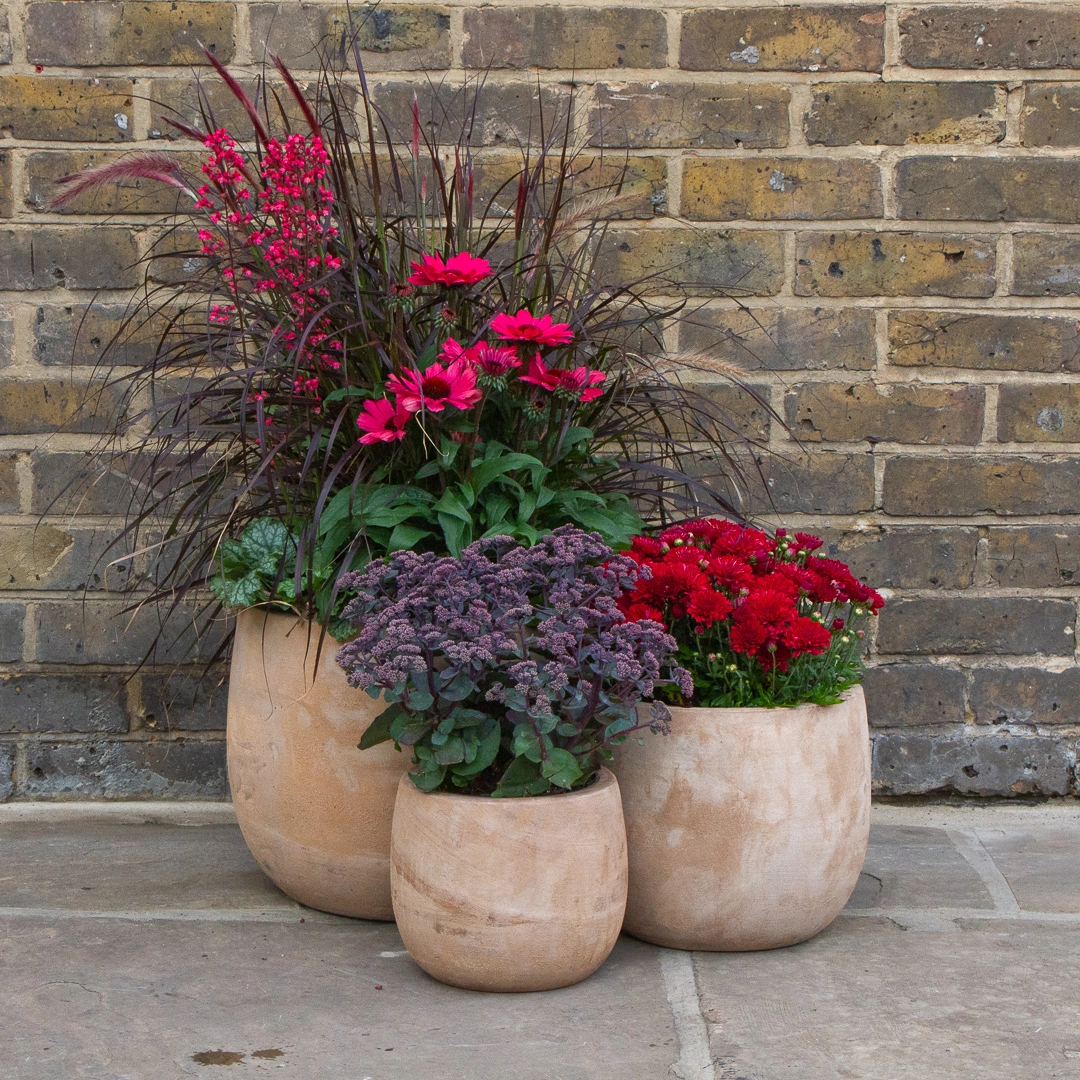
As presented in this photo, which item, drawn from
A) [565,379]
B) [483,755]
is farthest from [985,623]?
[483,755]

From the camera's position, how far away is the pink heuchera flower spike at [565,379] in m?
1.74

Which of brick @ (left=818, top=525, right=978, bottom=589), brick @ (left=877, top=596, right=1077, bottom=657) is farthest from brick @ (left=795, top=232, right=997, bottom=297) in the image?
brick @ (left=877, top=596, right=1077, bottom=657)

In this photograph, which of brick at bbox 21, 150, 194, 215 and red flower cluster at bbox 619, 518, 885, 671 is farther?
brick at bbox 21, 150, 194, 215

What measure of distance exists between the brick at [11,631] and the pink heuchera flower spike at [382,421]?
1101 millimetres

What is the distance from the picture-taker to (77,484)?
94.0 inches

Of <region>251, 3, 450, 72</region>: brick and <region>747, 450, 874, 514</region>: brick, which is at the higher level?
<region>251, 3, 450, 72</region>: brick

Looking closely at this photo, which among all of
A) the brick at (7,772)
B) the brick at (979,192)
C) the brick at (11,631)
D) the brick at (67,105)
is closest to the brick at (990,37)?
the brick at (979,192)

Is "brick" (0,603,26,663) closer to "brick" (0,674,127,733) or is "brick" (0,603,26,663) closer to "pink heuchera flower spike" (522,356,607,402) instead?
"brick" (0,674,127,733)

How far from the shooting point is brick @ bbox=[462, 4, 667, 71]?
234 centimetres

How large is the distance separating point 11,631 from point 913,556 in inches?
71.6

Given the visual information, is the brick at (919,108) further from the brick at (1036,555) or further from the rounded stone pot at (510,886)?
the rounded stone pot at (510,886)

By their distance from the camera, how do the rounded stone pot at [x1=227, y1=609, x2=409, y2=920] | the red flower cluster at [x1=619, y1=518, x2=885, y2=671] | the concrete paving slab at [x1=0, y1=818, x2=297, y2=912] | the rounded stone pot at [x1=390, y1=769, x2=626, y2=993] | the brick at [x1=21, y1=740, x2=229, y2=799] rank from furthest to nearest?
the brick at [x1=21, y1=740, x2=229, y2=799] → the concrete paving slab at [x1=0, y1=818, x2=297, y2=912] → the rounded stone pot at [x1=227, y1=609, x2=409, y2=920] → the red flower cluster at [x1=619, y1=518, x2=885, y2=671] → the rounded stone pot at [x1=390, y1=769, x2=626, y2=993]

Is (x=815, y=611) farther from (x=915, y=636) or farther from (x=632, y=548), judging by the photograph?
(x=915, y=636)

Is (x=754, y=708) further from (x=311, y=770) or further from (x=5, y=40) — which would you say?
(x=5, y=40)
